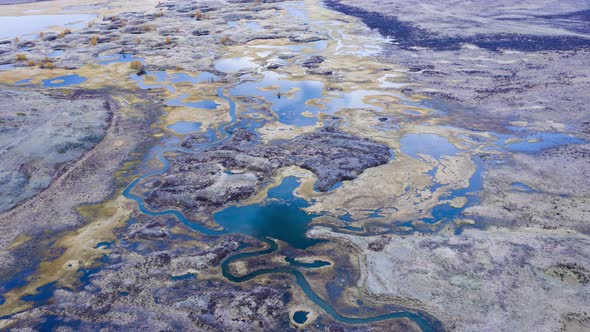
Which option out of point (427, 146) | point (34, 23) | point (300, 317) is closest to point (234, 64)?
point (427, 146)

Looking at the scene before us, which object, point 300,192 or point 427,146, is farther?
point 427,146

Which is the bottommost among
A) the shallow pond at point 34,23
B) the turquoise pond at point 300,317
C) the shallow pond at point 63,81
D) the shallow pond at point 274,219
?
the turquoise pond at point 300,317

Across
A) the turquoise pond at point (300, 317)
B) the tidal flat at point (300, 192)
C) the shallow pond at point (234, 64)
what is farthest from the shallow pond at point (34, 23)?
the turquoise pond at point (300, 317)

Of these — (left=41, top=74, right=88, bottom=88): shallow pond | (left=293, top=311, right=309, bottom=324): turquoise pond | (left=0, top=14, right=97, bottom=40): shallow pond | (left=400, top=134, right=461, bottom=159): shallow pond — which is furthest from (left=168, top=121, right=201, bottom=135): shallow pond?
(left=0, top=14, right=97, bottom=40): shallow pond

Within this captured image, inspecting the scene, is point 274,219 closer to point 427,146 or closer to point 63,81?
point 427,146

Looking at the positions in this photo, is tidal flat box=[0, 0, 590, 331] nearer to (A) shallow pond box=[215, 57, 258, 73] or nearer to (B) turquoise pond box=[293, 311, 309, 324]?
(B) turquoise pond box=[293, 311, 309, 324]

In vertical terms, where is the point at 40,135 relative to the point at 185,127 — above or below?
above

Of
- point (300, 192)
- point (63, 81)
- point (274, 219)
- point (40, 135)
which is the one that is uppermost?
point (63, 81)

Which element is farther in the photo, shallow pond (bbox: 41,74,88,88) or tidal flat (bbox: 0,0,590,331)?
shallow pond (bbox: 41,74,88,88)

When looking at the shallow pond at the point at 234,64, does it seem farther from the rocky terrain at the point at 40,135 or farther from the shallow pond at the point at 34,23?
the shallow pond at the point at 34,23
